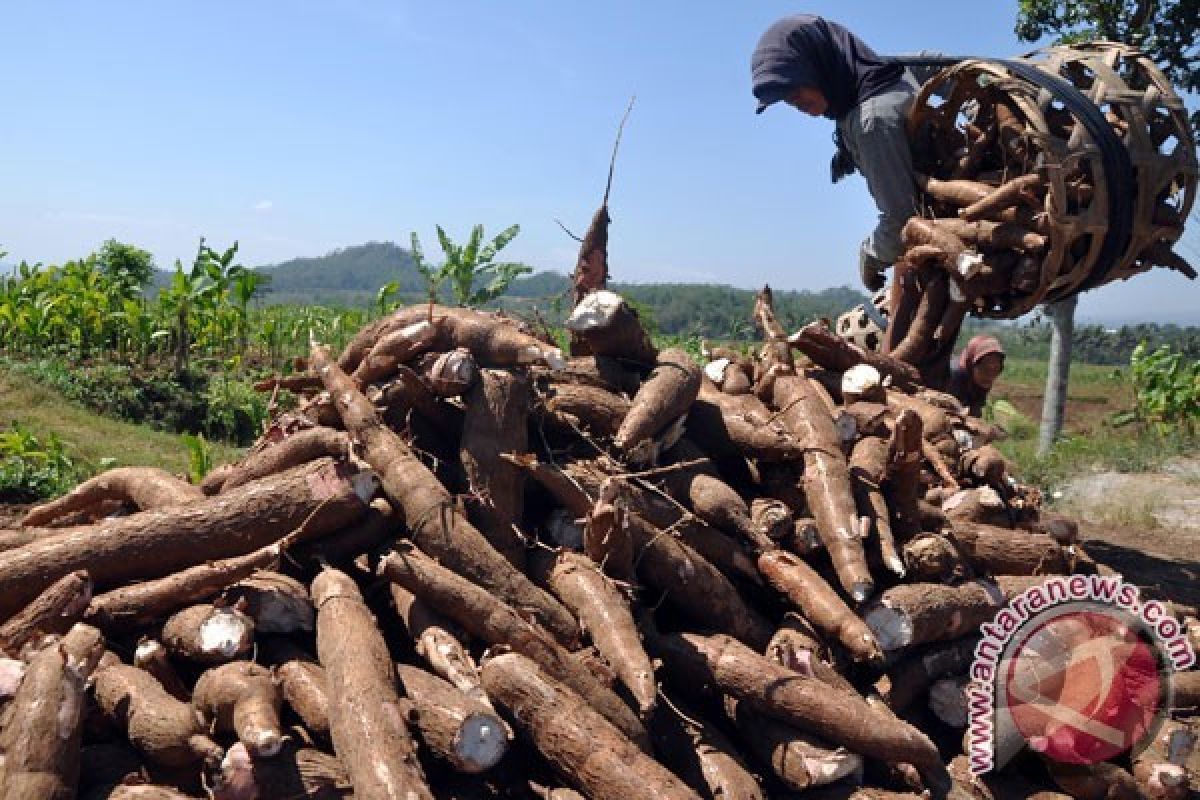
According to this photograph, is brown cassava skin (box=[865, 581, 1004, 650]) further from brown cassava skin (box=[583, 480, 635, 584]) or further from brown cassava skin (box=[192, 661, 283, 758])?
brown cassava skin (box=[192, 661, 283, 758])

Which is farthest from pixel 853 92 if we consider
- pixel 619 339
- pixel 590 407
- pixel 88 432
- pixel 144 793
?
pixel 88 432

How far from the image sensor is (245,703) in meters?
2.37

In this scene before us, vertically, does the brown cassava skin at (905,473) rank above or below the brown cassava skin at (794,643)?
above

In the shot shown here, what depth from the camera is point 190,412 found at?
10.9 metres

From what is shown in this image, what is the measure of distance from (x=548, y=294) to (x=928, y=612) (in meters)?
9.91

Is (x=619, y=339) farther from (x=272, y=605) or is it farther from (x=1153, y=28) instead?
(x=1153, y=28)

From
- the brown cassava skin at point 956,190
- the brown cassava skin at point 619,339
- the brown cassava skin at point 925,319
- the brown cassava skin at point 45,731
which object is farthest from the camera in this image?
the brown cassava skin at point 925,319

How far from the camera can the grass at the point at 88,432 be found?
812cm

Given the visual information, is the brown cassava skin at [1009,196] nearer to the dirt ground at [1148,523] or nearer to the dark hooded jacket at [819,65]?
the dark hooded jacket at [819,65]

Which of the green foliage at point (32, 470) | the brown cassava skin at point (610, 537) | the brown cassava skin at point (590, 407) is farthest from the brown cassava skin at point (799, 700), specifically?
the green foliage at point (32, 470)

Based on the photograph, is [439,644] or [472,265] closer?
[439,644]

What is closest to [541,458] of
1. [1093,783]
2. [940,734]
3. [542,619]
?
[542,619]

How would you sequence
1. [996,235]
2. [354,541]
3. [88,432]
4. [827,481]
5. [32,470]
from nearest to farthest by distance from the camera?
[354,541]
[827,481]
[996,235]
[32,470]
[88,432]

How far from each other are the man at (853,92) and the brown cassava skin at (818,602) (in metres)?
3.00
